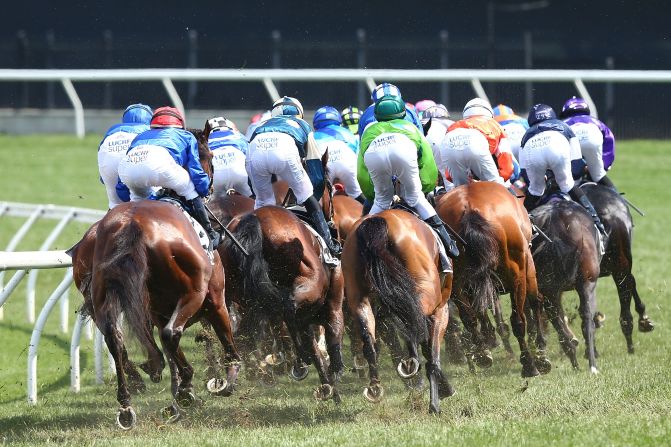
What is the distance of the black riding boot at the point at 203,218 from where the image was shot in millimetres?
7895

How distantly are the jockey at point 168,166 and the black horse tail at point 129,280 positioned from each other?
77 centimetres

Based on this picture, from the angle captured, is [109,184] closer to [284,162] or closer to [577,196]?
[284,162]

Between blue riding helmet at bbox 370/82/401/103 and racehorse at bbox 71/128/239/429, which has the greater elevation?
blue riding helmet at bbox 370/82/401/103

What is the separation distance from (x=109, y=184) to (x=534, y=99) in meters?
13.6

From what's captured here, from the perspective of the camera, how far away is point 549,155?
955cm

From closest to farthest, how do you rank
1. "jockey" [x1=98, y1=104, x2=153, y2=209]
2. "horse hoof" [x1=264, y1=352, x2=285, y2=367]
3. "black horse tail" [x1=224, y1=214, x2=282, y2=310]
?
"black horse tail" [x1=224, y1=214, x2=282, y2=310] < "horse hoof" [x1=264, y1=352, x2=285, y2=367] < "jockey" [x1=98, y1=104, x2=153, y2=209]

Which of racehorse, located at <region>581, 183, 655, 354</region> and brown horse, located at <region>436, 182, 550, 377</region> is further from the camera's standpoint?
racehorse, located at <region>581, 183, 655, 354</region>

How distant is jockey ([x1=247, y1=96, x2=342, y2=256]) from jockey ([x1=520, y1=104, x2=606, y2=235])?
1838 millimetres

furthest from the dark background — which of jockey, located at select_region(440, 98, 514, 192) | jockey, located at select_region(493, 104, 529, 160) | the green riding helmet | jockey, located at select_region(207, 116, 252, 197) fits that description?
the green riding helmet

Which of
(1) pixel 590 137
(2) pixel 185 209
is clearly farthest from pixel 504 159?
(2) pixel 185 209

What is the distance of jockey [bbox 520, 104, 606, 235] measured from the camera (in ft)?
31.4

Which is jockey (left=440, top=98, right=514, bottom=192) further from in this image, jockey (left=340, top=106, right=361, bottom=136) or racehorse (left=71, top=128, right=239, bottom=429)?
racehorse (left=71, top=128, right=239, bottom=429)

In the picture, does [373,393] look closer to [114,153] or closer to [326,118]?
[114,153]
